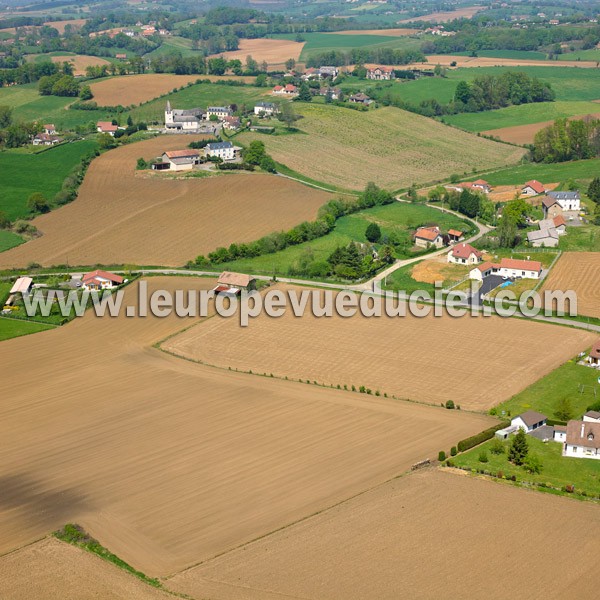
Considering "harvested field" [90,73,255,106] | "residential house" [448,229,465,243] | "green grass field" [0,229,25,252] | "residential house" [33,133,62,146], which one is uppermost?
"harvested field" [90,73,255,106]

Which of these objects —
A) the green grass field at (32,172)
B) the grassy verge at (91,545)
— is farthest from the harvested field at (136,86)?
the grassy verge at (91,545)

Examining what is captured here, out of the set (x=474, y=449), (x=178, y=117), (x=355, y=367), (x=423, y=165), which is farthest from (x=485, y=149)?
(x=474, y=449)

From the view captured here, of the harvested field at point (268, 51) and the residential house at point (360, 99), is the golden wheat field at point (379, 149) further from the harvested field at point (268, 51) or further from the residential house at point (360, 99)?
the harvested field at point (268, 51)

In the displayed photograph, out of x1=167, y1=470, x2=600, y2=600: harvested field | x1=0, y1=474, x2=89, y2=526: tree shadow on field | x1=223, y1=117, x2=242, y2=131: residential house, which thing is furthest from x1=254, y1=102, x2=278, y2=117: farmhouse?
x1=167, y1=470, x2=600, y2=600: harvested field

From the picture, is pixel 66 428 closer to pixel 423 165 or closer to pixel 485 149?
pixel 423 165

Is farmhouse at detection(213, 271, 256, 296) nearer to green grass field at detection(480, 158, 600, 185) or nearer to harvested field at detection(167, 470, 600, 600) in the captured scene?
harvested field at detection(167, 470, 600, 600)

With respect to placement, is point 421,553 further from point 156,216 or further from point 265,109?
point 265,109
